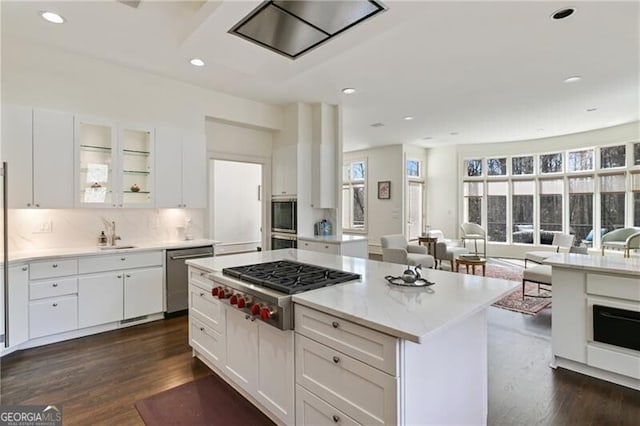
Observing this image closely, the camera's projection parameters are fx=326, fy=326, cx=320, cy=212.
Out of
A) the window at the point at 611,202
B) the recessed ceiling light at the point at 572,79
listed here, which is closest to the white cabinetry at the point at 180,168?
the recessed ceiling light at the point at 572,79

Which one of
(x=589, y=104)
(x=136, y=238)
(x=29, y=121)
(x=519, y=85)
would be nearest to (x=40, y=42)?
(x=29, y=121)

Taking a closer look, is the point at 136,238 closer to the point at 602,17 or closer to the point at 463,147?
the point at 602,17

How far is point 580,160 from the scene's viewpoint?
7.34 m

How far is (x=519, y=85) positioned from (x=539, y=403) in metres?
3.86

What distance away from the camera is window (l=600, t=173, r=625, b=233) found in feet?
22.1

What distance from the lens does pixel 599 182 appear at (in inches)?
276

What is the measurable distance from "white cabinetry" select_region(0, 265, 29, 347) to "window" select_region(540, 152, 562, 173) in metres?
9.60

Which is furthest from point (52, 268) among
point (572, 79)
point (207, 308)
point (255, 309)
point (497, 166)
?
point (497, 166)

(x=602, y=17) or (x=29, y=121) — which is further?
(x=29, y=121)

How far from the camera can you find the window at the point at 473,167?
8734 millimetres

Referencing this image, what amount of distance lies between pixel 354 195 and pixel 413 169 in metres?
1.79

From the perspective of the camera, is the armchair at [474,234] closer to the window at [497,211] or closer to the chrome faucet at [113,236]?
the window at [497,211]

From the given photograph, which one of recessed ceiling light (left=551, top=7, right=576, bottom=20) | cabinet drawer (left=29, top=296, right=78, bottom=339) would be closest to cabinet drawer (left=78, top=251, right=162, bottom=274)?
cabinet drawer (left=29, top=296, right=78, bottom=339)

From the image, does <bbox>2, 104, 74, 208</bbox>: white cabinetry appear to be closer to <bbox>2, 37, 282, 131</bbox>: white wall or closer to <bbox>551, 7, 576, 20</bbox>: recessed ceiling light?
<bbox>2, 37, 282, 131</bbox>: white wall
